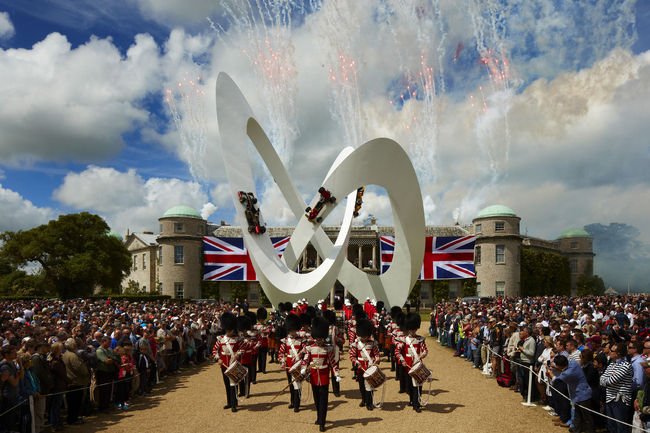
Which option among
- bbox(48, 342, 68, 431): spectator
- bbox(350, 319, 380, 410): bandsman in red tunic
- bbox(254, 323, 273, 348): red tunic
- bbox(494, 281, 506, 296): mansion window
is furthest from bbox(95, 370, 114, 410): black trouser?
bbox(494, 281, 506, 296): mansion window

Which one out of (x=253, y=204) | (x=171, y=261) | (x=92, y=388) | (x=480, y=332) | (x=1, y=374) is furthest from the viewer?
(x=171, y=261)

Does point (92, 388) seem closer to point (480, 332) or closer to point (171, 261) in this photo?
point (480, 332)

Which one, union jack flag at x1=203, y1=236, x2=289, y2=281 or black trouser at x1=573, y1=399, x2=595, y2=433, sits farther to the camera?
union jack flag at x1=203, y1=236, x2=289, y2=281

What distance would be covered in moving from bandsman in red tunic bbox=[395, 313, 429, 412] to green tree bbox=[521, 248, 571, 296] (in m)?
59.1

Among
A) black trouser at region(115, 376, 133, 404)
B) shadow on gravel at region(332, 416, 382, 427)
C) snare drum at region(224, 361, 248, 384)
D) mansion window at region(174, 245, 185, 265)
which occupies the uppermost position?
mansion window at region(174, 245, 185, 265)

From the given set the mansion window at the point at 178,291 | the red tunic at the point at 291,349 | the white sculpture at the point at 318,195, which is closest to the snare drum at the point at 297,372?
the red tunic at the point at 291,349

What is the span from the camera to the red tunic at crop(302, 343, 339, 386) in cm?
1008

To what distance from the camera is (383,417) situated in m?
10.6

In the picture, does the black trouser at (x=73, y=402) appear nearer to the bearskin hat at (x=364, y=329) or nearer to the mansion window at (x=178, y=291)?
the bearskin hat at (x=364, y=329)

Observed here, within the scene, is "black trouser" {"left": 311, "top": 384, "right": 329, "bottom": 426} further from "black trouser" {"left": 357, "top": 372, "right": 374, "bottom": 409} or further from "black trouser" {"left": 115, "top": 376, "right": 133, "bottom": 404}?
"black trouser" {"left": 115, "top": 376, "right": 133, "bottom": 404}

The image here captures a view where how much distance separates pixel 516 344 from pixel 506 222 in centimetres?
5376

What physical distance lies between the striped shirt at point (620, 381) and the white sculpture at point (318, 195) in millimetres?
14091

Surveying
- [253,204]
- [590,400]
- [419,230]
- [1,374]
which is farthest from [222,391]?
[419,230]

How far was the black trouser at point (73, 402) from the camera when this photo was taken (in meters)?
10.2
